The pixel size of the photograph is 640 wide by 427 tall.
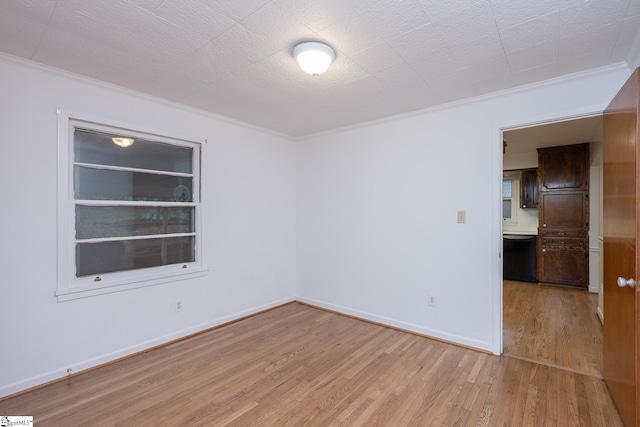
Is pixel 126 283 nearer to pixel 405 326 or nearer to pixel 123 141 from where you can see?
pixel 123 141

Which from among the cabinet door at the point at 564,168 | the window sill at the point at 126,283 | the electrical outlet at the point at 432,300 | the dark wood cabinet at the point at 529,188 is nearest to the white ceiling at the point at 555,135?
the cabinet door at the point at 564,168

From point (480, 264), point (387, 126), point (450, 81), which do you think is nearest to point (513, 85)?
point (450, 81)

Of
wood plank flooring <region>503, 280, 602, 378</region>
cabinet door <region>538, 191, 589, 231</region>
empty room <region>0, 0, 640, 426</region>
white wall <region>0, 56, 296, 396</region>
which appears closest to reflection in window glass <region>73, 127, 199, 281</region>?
empty room <region>0, 0, 640, 426</region>

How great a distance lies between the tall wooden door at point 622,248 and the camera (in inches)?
66.9

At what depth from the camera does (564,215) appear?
5.28m

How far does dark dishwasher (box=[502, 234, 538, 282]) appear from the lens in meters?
5.60

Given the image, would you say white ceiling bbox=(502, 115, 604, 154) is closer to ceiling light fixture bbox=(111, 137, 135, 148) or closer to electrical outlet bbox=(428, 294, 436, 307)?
electrical outlet bbox=(428, 294, 436, 307)

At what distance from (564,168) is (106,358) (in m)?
7.03

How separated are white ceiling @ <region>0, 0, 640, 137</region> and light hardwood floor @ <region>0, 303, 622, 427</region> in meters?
2.48

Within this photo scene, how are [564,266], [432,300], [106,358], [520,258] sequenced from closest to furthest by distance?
1. [106,358]
2. [432,300]
3. [564,266]
4. [520,258]

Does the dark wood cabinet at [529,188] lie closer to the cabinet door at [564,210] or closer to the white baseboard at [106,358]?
the cabinet door at [564,210]

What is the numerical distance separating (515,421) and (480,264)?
4.46 ft

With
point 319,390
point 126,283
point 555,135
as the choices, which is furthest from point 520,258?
point 126,283

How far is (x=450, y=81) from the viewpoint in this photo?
2.59 meters
